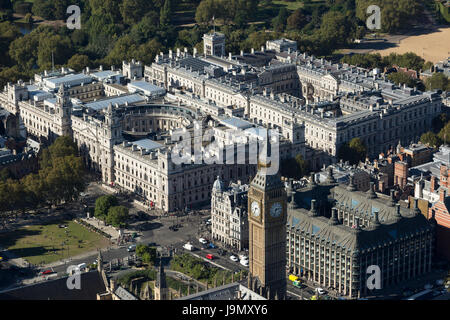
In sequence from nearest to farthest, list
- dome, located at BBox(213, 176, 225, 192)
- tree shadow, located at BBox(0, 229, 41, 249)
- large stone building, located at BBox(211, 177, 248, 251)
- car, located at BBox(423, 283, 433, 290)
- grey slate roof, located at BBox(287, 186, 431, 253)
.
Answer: grey slate roof, located at BBox(287, 186, 431, 253) → car, located at BBox(423, 283, 433, 290) → large stone building, located at BBox(211, 177, 248, 251) → tree shadow, located at BBox(0, 229, 41, 249) → dome, located at BBox(213, 176, 225, 192)

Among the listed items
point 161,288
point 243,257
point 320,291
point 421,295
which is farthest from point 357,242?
point 161,288

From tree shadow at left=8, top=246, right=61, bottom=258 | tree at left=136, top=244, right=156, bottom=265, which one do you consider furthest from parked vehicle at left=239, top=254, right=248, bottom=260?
tree shadow at left=8, top=246, right=61, bottom=258

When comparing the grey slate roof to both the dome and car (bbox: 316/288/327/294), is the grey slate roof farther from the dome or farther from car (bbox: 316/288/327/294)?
the dome

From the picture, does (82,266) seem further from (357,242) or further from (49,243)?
(357,242)

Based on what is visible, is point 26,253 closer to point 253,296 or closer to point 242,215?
point 242,215

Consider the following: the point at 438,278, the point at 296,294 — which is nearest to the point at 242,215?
the point at 296,294

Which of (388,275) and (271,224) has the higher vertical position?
(271,224)

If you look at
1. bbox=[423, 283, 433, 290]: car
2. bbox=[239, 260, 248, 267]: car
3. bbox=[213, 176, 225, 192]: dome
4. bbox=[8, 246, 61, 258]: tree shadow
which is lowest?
bbox=[423, 283, 433, 290]: car
